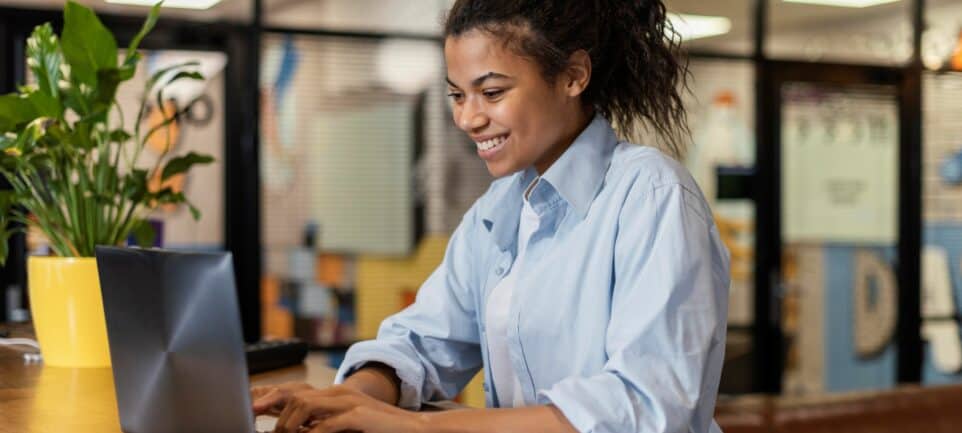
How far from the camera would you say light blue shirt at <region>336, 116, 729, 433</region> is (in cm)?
134

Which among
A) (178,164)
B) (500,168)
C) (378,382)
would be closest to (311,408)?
(378,382)

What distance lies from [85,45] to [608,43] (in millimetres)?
1037

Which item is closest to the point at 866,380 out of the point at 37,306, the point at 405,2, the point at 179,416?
the point at 405,2

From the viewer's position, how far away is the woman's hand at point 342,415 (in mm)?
1323

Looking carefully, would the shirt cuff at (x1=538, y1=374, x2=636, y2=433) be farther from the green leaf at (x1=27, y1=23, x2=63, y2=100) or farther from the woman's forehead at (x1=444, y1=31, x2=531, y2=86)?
the green leaf at (x1=27, y1=23, x2=63, y2=100)

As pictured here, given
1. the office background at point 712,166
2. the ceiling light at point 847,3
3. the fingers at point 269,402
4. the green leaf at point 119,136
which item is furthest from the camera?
the ceiling light at point 847,3

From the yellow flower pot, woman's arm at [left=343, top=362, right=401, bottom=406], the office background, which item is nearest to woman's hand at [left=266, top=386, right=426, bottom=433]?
woman's arm at [left=343, top=362, right=401, bottom=406]

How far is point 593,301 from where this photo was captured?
4.87 ft

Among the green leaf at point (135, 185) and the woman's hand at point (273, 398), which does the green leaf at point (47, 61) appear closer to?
the green leaf at point (135, 185)

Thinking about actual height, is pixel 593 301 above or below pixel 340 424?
above

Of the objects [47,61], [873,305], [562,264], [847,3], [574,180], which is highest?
[847,3]

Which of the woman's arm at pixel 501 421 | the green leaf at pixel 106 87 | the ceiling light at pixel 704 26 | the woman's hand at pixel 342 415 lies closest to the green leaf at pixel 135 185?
the green leaf at pixel 106 87

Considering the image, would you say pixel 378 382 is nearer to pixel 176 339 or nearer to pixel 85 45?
pixel 176 339

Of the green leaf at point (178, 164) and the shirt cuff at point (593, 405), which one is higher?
the green leaf at point (178, 164)
